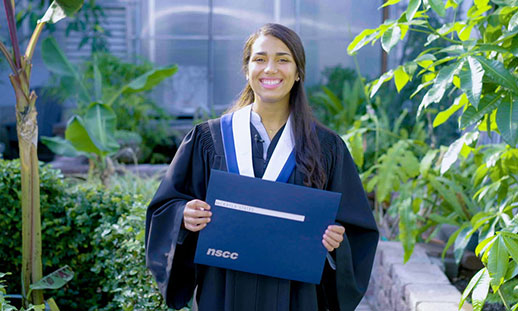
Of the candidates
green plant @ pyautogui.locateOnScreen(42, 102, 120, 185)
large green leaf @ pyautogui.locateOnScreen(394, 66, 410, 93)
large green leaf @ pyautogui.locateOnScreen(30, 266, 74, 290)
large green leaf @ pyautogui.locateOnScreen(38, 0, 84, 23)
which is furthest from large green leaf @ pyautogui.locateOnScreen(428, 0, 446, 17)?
green plant @ pyautogui.locateOnScreen(42, 102, 120, 185)

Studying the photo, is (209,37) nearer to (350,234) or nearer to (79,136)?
(79,136)

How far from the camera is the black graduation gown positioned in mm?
2387

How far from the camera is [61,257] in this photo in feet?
13.2

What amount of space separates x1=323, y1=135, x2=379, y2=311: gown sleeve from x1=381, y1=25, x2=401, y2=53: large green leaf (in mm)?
425

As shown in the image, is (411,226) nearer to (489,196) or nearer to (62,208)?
(489,196)

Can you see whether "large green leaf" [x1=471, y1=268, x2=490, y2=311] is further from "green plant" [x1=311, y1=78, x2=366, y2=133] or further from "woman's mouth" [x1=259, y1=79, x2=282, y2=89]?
"green plant" [x1=311, y1=78, x2=366, y2=133]

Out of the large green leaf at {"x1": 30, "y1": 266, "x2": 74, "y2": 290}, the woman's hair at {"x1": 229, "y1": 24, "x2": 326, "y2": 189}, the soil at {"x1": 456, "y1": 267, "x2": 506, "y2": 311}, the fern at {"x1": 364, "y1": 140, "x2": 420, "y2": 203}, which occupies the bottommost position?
the soil at {"x1": 456, "y1": 267, "x2": 506, "y2": 311}

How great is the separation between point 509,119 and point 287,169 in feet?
2.71

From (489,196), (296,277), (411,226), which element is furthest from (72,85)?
(296,277)

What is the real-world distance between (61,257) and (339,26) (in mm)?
6496

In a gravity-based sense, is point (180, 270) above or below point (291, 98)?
below

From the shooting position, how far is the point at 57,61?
5.85 meters

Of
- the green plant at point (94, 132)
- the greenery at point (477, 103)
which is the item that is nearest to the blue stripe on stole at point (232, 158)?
the greenery at point (477, 103)

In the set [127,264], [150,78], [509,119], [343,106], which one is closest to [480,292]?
[509,119]
